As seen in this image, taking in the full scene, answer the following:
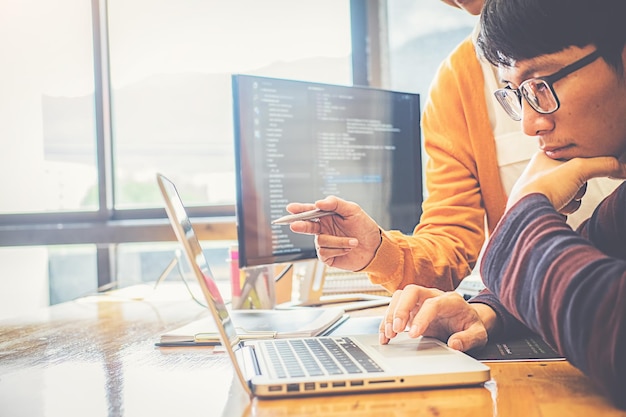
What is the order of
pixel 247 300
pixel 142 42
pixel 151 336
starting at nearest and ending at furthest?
pixel 151 336 → pixel 247 300 → pixel 142 42

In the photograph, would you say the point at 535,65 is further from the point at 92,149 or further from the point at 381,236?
the point at 92,149

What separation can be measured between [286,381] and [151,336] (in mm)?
538

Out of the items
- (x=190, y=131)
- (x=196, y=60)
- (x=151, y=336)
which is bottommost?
(x=151, y=336)

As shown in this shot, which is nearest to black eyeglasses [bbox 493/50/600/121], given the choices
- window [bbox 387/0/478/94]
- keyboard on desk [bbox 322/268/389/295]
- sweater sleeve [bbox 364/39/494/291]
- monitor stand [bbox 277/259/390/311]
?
sweater sleeve [bbox 364/39/494/291]

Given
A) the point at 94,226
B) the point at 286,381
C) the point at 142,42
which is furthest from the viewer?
the point at 142,42

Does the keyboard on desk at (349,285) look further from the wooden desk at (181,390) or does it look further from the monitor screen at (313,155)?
the wooden desk at (181,390)

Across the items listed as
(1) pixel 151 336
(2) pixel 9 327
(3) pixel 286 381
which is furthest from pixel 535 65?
(2) pixel 9 327

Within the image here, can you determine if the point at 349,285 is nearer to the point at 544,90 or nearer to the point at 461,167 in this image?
the point at 461,167

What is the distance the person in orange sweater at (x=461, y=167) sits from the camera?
138cm

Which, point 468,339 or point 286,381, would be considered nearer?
point 286,381

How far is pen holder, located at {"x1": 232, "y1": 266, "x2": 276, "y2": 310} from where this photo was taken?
1.46 meters

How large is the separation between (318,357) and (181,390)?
0.55ft

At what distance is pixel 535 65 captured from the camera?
3.01 ft

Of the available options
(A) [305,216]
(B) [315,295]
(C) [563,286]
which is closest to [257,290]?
(B) [315,295]
